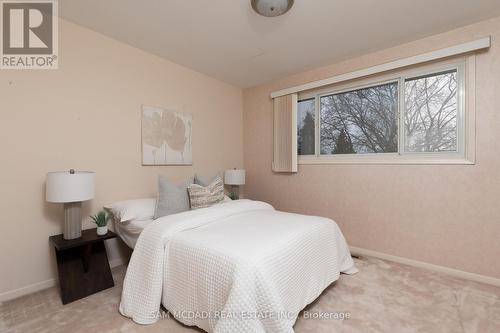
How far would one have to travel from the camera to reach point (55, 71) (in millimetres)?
2100

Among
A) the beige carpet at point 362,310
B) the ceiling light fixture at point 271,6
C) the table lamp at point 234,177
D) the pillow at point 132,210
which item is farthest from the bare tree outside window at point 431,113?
the pillow at point 132,210

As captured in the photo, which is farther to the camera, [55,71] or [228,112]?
[228,112]

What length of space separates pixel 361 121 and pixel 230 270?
2511 mm

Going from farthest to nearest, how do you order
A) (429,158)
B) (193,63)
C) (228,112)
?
1. (228,112)
2. (193,63)
3. (429,158)

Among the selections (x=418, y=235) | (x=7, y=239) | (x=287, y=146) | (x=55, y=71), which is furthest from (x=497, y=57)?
(x=7, y=239)

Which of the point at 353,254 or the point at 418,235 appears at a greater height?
the point at 418,235

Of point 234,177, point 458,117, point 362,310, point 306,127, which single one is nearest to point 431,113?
point 458,117

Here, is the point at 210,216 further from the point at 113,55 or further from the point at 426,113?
the point at 426,113

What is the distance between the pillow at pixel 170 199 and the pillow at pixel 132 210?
0.30 feet

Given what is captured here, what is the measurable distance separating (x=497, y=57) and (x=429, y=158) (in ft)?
3.30

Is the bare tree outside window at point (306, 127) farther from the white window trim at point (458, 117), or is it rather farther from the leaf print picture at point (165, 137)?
the leaf print picture at point (165, 137)

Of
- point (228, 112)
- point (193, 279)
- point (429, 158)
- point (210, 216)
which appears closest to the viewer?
point (193, 279)

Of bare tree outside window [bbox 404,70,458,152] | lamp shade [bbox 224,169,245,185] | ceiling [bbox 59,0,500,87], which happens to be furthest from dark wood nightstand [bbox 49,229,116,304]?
bare tree outside window [bbox 404,70,458,152]

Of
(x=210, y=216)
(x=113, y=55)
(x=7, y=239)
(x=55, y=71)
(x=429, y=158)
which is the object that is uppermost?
(x=113, y=55)
